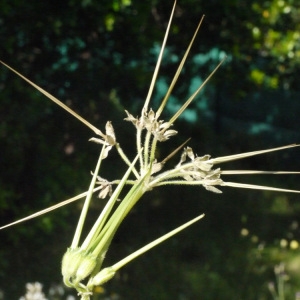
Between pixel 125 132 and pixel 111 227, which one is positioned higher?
pixel 111 227

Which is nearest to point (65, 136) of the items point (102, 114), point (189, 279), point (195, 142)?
point (102, 114)

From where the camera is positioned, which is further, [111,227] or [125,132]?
[125,132]

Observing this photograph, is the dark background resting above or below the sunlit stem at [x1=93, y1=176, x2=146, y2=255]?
below

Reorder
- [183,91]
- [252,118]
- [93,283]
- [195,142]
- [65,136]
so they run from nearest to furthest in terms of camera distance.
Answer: [93,283] < [65,136] < [183,91] < [195,142] < [252,118]

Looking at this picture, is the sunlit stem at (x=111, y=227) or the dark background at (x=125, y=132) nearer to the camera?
the sunlit stem at (x=111, y=227)

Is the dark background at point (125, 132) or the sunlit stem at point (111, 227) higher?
the sunlit stem at point (111, 227)

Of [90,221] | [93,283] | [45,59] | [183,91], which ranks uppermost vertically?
[93,283]

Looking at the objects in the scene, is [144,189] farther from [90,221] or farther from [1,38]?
[90,221]

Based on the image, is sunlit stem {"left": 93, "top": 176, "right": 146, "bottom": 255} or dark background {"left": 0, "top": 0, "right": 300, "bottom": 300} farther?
dark background {"left": 0, "top": 0, "right": 300, "bottom": 300}
